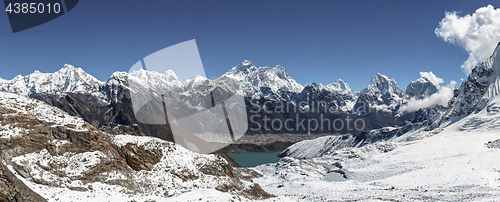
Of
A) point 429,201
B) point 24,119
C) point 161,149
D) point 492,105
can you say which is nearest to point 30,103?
point 24,119

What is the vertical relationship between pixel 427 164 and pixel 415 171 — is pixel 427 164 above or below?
above

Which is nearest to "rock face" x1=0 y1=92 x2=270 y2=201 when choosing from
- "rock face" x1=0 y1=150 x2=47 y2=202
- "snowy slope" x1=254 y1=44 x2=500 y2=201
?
"rock face" x1=0 y1=150 x2=47 y2=202

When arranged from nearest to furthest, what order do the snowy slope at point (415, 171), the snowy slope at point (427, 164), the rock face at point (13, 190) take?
the rock face at point (13, 190) → the snowy slope at point (415, 171) → the snowy slope at point (427, 164)

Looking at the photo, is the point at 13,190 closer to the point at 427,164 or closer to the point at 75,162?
the point at 75,162

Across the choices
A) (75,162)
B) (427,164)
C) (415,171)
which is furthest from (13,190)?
(427,164)

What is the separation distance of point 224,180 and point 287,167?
7638 cm

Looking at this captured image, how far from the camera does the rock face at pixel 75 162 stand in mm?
25500

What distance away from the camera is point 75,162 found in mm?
29047

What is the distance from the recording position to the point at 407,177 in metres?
71.2

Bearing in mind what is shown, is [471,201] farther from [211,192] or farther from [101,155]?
[101,155]

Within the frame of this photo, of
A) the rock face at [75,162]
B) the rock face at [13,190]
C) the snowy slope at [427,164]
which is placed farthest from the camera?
the snowy slope at [427,164]

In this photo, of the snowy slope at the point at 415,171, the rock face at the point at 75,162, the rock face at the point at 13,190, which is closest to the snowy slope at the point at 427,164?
the snowy slope at the point at 415,171

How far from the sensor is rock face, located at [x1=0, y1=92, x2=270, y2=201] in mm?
25500

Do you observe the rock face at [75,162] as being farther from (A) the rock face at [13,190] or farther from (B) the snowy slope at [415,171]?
(B) the snowy slope at [415,171]
